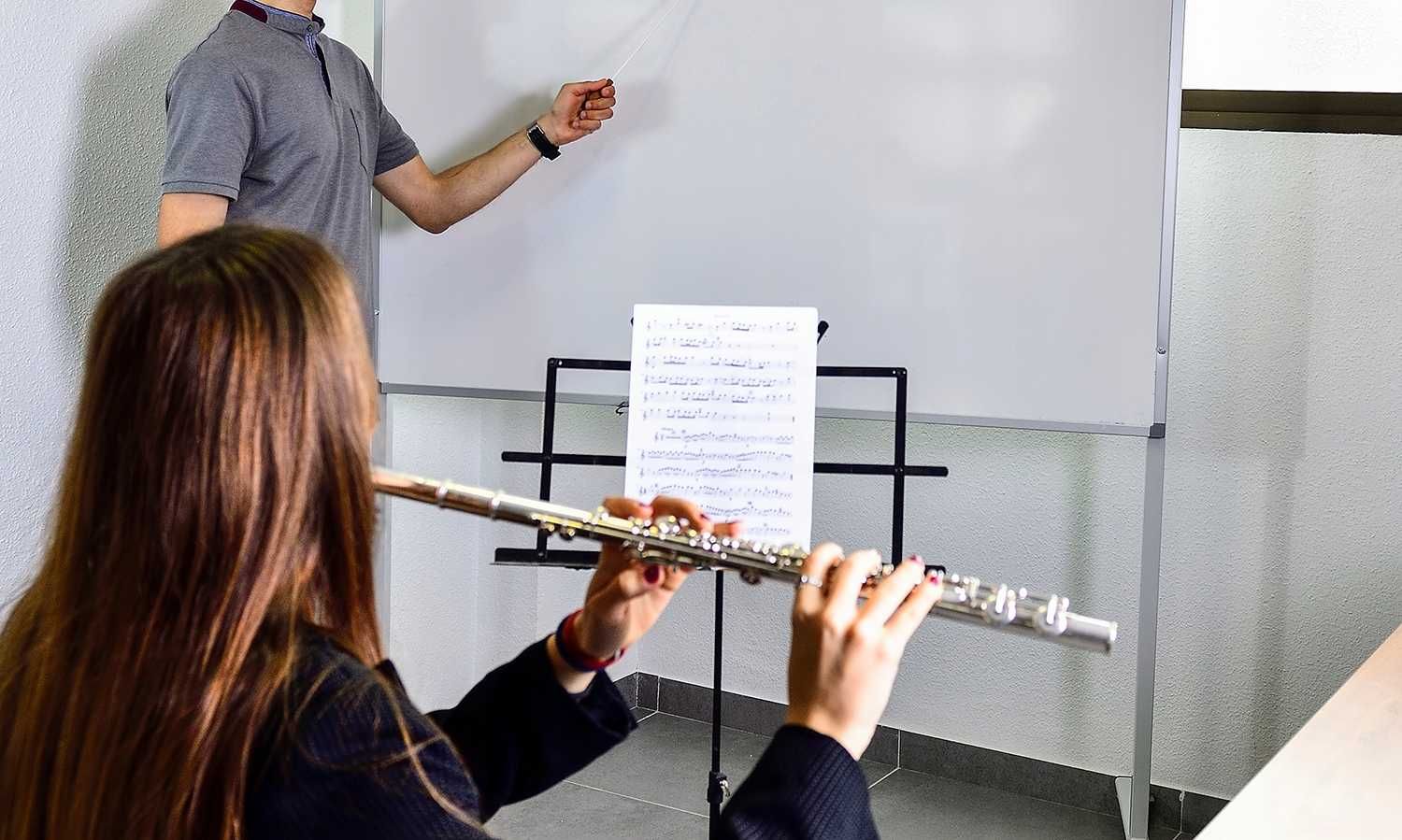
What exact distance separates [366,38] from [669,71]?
80cm

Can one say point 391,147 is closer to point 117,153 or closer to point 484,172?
point 484,172

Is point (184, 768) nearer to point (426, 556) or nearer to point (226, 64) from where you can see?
point (226, 64)

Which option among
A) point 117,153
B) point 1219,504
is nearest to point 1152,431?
point 1219,504

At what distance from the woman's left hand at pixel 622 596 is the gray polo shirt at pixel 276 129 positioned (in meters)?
0.99

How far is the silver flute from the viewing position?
881mm

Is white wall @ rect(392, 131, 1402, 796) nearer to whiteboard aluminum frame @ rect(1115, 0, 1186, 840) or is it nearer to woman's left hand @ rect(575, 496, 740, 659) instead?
whiteboard aluminum frame @ rect(1115, 0, 1186, 840)

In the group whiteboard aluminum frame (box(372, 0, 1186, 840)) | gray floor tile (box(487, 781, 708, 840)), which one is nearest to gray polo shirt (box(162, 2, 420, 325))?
whiteboard aluminum frame (box(372, 0, 1186, 840))

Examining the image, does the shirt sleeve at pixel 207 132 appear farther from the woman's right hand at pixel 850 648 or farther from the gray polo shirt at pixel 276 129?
the woman's right hand at pixel 850 648

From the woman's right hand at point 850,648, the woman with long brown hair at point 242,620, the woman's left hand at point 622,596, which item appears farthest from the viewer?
the woman's left hand at point 622,596

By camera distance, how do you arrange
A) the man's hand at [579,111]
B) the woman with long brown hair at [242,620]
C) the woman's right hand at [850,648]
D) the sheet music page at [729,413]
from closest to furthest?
the woman with long brown hair at [242,620] < the woman's right hand at [850,648] < the sheet music page at [729,413] < the man's hand at [579,111]

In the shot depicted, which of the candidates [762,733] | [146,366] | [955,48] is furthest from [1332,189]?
[146,366]

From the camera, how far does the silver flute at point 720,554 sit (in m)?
0.88

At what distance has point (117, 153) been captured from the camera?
228 cm

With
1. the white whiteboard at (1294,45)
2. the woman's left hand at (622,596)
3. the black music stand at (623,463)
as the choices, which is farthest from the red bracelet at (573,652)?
the white whiteboard at (1294,45)
